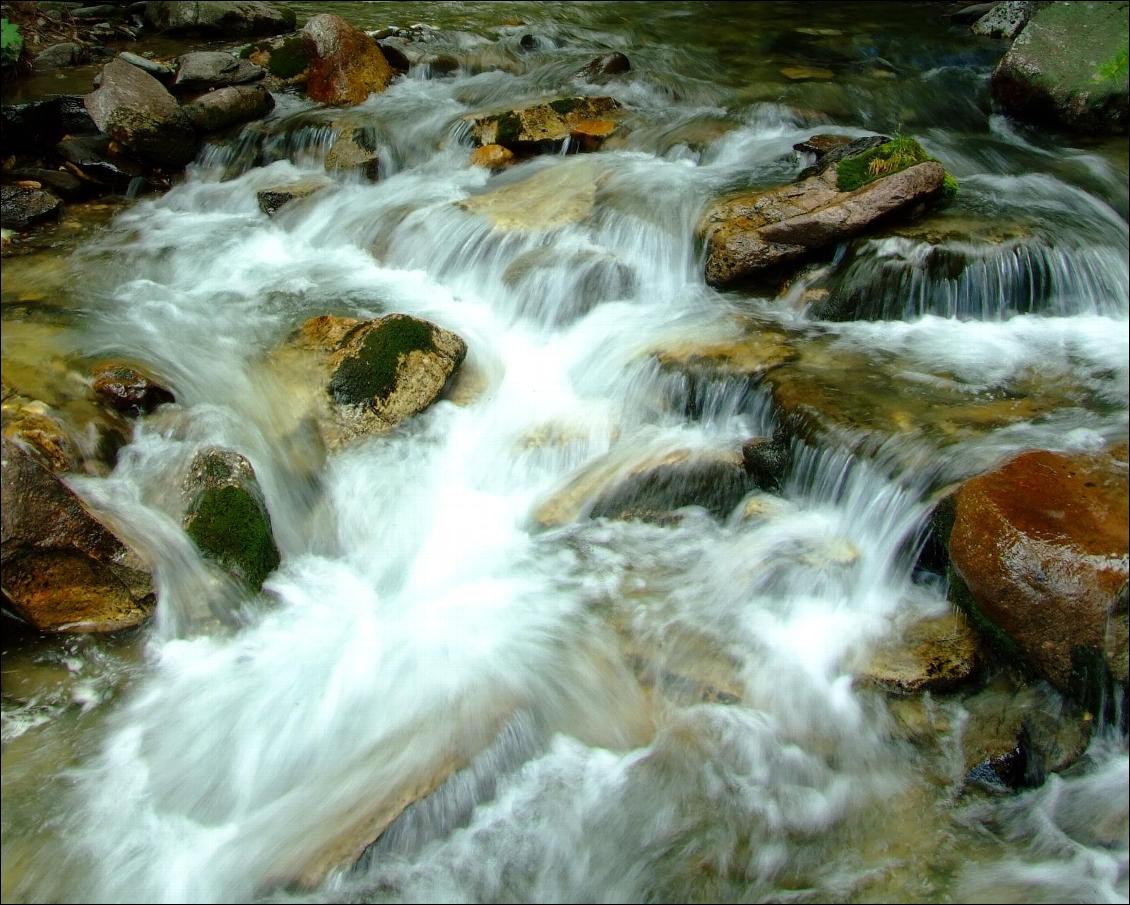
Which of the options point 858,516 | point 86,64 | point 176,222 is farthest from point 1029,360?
point 86,64

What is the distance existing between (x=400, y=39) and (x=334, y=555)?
9.01 m

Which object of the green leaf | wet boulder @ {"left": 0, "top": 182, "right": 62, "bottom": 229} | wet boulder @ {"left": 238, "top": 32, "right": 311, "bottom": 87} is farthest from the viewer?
wet boulder @ {"left": 238, "top": 32, "right": 311, "bottom": 87}

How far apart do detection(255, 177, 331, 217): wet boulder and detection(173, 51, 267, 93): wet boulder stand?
7.34 feet

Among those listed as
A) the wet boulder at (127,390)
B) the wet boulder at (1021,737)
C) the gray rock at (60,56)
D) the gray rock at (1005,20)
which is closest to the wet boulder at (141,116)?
the gray rock at (60,56)

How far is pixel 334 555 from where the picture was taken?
618 cm

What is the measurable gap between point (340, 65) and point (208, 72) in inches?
61.2

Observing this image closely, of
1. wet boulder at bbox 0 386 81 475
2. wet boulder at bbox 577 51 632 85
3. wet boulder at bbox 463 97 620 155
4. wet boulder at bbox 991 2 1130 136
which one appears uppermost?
wet boulder at bbox 991 2 1130 136

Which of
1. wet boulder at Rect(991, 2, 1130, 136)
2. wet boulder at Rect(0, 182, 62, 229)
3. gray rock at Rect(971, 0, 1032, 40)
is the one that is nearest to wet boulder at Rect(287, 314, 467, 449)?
wet boulder at Rect(0, 182, 62, 229)

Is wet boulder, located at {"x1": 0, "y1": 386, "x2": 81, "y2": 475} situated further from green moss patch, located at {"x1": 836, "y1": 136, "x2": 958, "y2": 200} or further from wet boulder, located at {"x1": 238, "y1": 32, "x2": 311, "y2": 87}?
wet boulder, located at {"x1": 238, "y1": 32, "x2": 311, "y2": 87}

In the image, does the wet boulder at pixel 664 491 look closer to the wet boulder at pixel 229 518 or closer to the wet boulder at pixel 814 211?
the wet boulder at pixel 229 518

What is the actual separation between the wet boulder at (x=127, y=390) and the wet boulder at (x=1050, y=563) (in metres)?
5.23

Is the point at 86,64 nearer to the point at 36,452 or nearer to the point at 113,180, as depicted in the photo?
the point at 113,180

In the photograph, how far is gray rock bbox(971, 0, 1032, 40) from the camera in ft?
43.0

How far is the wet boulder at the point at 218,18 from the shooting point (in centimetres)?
1264
